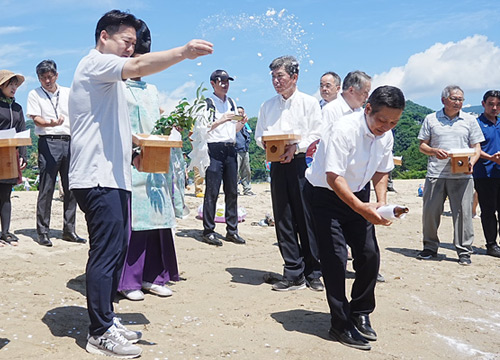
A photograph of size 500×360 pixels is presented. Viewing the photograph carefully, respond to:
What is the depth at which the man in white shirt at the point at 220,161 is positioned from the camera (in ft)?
26.0

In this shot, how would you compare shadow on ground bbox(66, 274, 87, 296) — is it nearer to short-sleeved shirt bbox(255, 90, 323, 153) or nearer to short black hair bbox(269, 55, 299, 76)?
short-sleeved shirt bbox(255, 90, 323, 153)

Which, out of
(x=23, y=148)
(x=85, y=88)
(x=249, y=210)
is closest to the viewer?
(x=85, y=88)

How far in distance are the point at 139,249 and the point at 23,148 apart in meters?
2.90

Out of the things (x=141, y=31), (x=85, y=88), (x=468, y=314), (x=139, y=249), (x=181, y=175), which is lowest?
(x=468, y=314)

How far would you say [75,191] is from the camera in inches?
142

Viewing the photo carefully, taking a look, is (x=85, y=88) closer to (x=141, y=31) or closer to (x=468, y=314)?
(x=141, y=31)

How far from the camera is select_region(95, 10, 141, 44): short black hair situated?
11.6ft

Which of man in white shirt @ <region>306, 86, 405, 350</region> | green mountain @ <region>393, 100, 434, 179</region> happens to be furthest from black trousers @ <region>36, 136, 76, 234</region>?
green mountain @ <region>393, 100, 434, 179</region>

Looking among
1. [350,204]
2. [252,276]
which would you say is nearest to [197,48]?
[350,204]

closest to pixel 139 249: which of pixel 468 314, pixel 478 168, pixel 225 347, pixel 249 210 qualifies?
pixel 225 347

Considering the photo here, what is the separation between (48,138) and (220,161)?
2417mm

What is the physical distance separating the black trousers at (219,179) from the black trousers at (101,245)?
4.34 meters

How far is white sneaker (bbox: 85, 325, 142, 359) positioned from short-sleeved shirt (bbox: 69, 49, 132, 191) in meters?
1.00

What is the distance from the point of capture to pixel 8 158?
4.64 m
